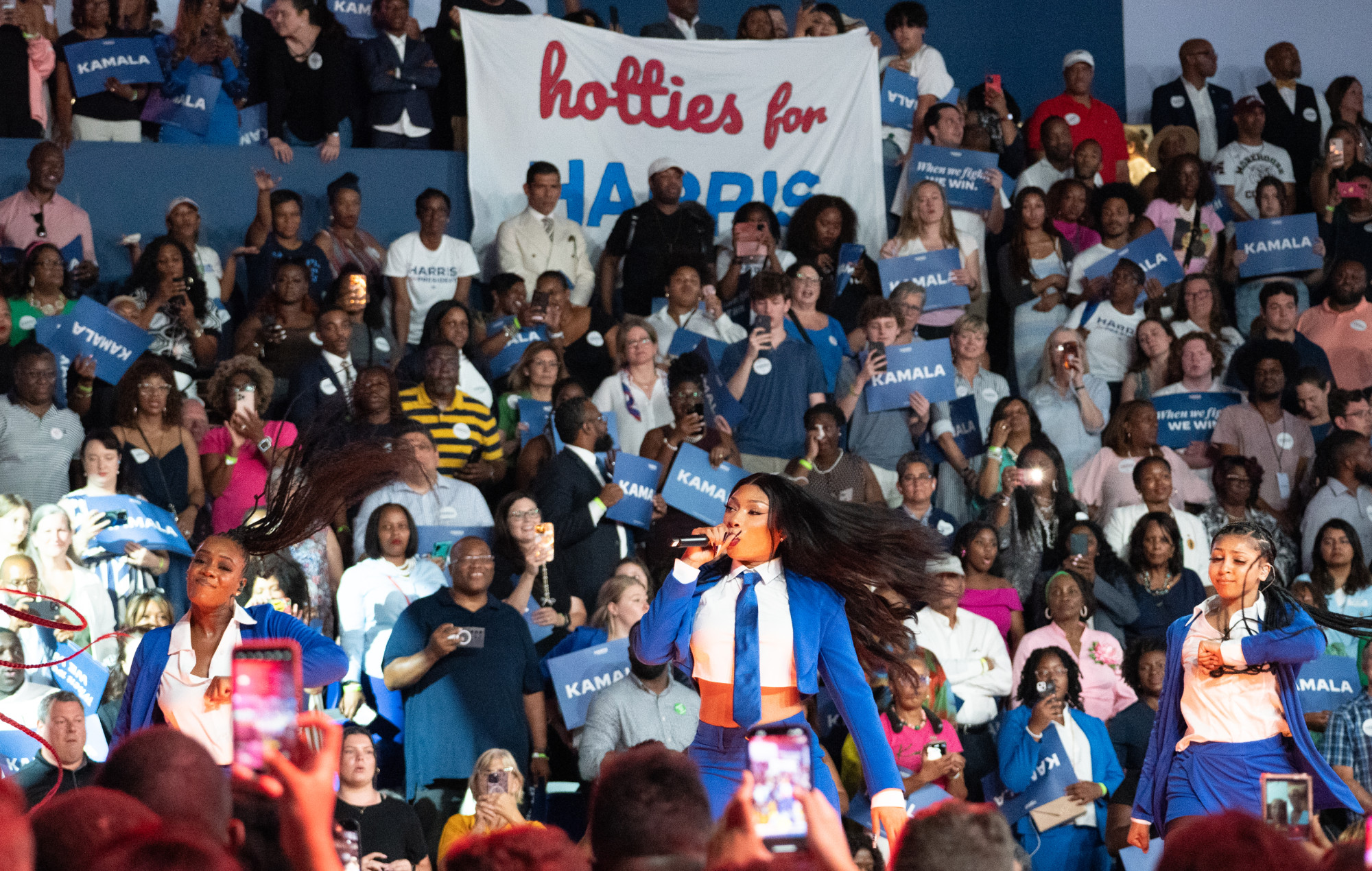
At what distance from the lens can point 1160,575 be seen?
9062mm

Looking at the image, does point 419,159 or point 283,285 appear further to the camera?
point 419,159

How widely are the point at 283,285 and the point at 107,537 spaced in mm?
2177

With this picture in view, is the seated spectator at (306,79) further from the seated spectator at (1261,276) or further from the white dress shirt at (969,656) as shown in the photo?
the seated spectator at (1261,276)

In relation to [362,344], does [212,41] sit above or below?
above

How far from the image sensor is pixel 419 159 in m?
11.1

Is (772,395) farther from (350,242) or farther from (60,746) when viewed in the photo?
(60,746)

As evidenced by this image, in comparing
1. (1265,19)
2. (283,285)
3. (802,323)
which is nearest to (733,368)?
(802,323)

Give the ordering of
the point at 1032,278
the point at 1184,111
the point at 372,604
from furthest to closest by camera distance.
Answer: the point at 1184,111 < the point at 1032,278 < the point at 372,604

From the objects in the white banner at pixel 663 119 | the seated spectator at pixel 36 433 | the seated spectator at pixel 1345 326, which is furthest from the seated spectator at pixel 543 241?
the seated spectator at pixel 1345 326

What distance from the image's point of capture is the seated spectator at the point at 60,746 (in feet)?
22.1

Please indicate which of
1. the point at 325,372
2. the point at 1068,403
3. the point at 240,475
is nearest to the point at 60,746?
the point at 240,475

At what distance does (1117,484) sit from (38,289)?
19.9ft

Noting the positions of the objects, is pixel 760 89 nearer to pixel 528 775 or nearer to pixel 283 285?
pixel 283 285

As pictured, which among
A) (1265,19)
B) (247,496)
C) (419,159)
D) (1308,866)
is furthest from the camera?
(1265,19)
